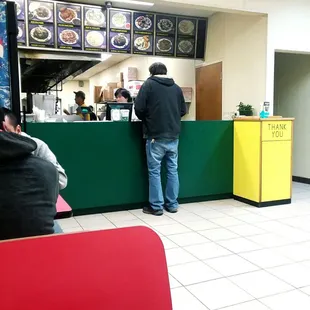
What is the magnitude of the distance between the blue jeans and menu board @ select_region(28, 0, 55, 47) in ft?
7.88

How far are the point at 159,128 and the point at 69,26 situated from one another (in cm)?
242

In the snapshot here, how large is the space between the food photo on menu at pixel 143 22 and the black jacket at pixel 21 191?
15.6ft

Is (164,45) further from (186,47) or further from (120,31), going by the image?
(120,31)

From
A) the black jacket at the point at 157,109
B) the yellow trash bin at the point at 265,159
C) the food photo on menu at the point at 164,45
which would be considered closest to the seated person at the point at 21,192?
the black jacket at the point at 157,109

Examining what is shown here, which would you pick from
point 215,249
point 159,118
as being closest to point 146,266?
point 215,249

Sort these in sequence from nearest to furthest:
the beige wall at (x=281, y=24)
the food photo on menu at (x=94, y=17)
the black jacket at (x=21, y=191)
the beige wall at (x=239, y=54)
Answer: the black jacket at (x=21, y=191) < the beige wall at (x=281, y=24) < the beige wall at (x=239, y=54) < the food photo on menu at (x=94, y=17)

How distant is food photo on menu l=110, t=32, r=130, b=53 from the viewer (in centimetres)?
556

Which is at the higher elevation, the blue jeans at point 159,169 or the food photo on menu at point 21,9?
the food photo on menu at point 21,9

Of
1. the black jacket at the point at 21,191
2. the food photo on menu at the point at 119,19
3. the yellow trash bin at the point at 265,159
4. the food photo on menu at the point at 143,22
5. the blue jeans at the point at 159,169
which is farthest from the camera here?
the food photo on menu at the point at 143,22

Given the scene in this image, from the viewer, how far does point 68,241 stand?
3.18 feet

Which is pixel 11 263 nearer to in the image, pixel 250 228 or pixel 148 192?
pixel 250 228

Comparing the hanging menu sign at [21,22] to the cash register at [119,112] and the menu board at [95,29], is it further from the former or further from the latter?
the cash register at [119,112]

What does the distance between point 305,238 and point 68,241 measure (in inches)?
110

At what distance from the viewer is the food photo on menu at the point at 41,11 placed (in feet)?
16.6
